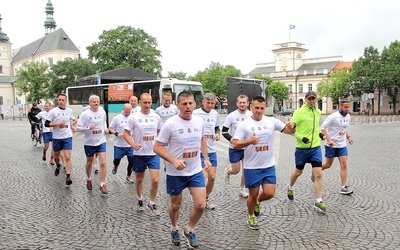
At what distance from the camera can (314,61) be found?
9344cm

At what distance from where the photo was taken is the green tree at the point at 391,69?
218 ft

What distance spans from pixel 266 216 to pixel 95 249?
267cm

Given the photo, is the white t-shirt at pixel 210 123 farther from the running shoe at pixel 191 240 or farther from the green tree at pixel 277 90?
the green tree at pixel 277 90

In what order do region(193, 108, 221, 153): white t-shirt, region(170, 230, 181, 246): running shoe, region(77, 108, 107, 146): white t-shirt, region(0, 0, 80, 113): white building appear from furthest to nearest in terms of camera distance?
1. region(0, 0, 80, 113): white building
2. region(77, 108, 107, 146): white t-shirt
3. region(193, 108, 221, 153): white t-shirt
4. region(170, 230, 181, 246): running shoe

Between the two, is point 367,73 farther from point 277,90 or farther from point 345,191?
point 345,191

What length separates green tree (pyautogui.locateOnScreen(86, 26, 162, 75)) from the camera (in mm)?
56219

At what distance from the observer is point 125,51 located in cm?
5581

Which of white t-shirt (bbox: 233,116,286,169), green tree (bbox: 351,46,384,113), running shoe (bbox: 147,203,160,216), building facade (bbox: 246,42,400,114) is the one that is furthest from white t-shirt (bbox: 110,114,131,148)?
building facade (bbox: 246,42,400,114)

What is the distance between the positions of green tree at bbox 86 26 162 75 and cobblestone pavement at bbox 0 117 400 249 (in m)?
48.1

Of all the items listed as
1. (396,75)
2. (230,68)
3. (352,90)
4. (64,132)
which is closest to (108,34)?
(230,68)

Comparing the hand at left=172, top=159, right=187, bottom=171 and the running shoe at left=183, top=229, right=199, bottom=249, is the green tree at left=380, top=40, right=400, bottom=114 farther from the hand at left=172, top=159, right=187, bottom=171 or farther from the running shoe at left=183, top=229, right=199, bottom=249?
the hand at left=172, top=159, right=187, bottom=171

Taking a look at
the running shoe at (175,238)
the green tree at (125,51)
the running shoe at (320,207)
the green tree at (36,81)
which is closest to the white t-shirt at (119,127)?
the running shoe at (175,238)

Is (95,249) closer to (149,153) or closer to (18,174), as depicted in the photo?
(149,153)

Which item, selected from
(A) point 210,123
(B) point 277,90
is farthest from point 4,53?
(A) point 210,123
